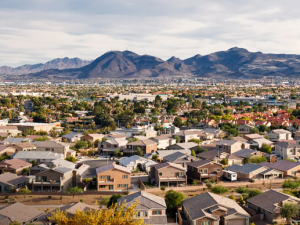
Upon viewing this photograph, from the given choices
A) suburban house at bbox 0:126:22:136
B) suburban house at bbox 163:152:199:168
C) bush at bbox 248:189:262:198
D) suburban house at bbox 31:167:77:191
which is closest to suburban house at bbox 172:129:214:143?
suburban house at bbox 163:152:199:168

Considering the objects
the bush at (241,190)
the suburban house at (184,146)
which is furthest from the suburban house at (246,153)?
the bush at (241,190)

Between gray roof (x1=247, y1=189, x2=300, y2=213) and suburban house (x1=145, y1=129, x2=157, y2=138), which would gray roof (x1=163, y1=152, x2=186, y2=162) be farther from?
suburban house (x1=145, y1=129, x2=157, y2=138)

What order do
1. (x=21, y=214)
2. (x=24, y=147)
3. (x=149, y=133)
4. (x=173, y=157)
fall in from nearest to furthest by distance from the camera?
(x=21, y=214) → (x=173, y=157) → (x=24, y=147) → (x=149, y=133)

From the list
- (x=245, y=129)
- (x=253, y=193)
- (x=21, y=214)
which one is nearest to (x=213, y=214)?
(x=253, y=193)

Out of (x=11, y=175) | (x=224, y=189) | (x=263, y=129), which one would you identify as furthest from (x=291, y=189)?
(x=263, y=129)

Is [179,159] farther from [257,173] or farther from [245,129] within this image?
[245,129]

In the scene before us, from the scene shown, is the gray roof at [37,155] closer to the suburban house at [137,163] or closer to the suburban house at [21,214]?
the suburban house at [137,163]

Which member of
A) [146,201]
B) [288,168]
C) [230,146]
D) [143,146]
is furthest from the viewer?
[143,146]
